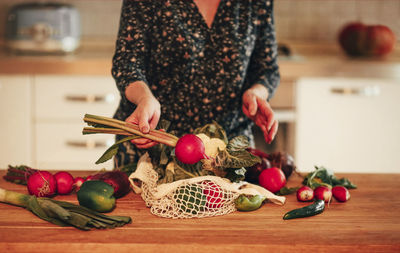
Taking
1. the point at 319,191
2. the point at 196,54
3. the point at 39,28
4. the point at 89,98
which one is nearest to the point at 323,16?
the point at 89,98

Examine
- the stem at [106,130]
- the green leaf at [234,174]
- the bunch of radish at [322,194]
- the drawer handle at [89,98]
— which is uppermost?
Answer: the stem at [106,130]

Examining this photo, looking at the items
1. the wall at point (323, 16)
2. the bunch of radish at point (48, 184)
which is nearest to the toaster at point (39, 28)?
the wall at point (323, 16)

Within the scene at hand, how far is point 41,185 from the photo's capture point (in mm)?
1131

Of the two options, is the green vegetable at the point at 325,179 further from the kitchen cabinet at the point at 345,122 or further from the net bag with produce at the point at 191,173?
the kitchen cabinet at the point at 345,122

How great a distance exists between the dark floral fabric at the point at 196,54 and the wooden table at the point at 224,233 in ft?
1.59

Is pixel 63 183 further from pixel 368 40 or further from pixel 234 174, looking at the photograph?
pixel 368 40

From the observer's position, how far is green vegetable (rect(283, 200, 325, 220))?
1045mm

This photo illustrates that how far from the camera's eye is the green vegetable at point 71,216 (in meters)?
0.97

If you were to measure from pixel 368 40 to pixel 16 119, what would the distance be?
1.78 m

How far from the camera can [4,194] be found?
43.4 inches

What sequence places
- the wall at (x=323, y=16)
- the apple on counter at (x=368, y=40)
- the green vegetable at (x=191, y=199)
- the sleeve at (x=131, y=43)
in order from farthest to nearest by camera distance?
the wall at (x=323, y=16), the apple on counter at (x=368, y=40), the sleeve at (x=131, y=43), the green vegetable at (x=191, y=199)

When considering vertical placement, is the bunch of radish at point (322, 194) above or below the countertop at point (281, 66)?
below

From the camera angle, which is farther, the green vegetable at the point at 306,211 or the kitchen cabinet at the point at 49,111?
the kitchen cabinet at the point at 49,111

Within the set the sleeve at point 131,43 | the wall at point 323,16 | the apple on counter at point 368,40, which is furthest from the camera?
the wall at point 323,16
